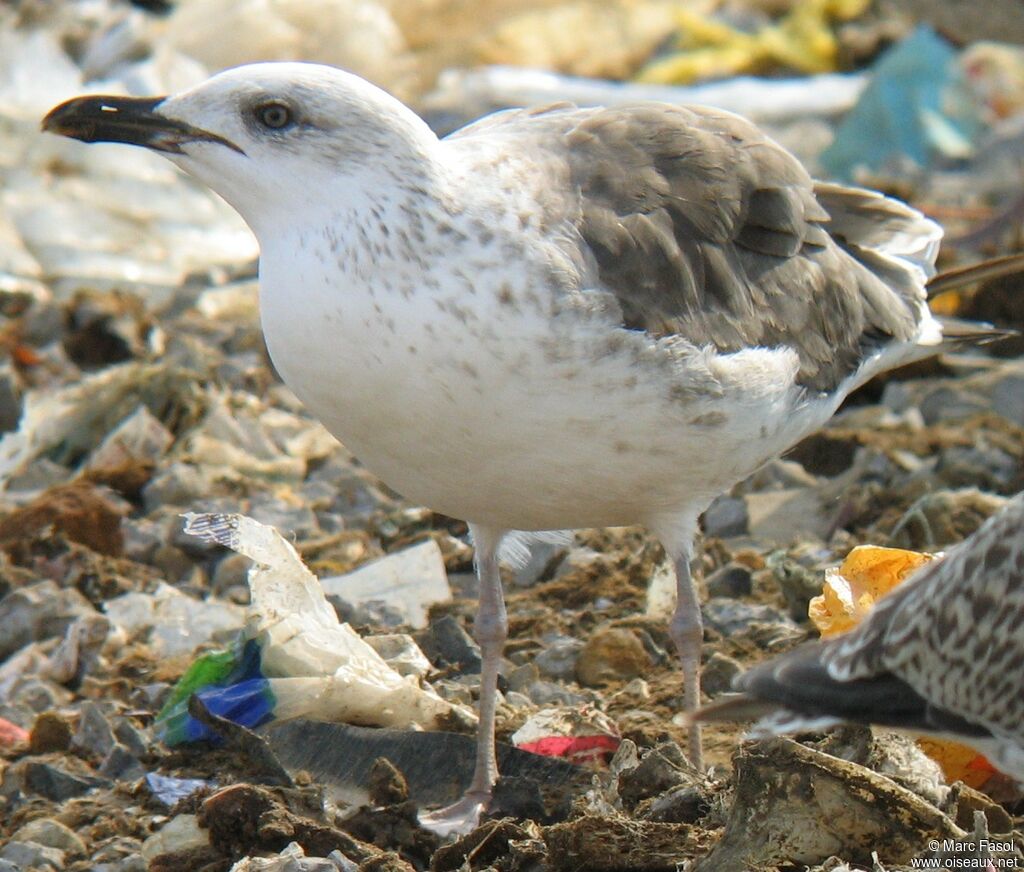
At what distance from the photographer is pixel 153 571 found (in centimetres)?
668

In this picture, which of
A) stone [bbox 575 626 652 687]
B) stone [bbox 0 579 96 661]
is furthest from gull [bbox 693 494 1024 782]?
stone [bbox 0 579 96 661]

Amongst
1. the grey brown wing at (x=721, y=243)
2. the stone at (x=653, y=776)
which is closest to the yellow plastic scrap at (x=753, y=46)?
the grey brown wing at (x=721, y=243)

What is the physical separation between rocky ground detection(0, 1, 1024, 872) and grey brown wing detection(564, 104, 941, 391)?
82cm

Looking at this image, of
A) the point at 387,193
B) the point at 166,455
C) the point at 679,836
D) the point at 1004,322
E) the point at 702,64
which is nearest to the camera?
the point at 679,836

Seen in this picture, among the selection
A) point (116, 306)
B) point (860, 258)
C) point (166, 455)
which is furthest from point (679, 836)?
point (116, 306)

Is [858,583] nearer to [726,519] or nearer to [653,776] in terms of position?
[653,776]

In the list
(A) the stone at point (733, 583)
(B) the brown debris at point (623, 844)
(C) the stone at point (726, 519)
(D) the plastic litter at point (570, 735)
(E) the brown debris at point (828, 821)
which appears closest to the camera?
(E) the brown debris at point (828, 821)

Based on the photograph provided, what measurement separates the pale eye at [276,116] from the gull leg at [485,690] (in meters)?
1.30

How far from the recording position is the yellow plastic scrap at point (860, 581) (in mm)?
4891

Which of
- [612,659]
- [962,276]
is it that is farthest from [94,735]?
[962,276]

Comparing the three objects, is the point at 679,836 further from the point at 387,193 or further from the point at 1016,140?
the point at 1016,140

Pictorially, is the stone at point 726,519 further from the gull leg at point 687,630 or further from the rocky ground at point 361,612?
the gull leg at point 687,630

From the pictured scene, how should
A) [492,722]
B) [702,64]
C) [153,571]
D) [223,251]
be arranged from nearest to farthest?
[492,722] → [153,571] → [223,251] → [702,64]

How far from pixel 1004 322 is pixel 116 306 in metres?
4.39
